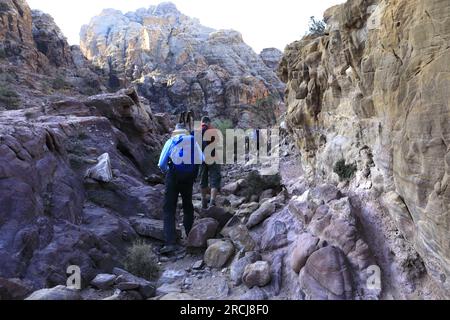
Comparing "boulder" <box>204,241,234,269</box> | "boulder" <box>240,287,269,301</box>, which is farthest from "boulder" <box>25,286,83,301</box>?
"boulder" <box>204,241,234,269</box>

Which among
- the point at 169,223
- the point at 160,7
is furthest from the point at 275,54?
the point at 169,223

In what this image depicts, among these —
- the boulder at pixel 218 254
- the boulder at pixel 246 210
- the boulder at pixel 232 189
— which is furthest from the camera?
the boulder at pixel 232 189

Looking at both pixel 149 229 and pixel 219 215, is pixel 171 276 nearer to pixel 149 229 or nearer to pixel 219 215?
pixel 149 229

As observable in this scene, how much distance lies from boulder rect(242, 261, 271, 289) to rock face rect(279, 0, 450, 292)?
1.59m

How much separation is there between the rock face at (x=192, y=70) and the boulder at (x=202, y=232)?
34.0 m

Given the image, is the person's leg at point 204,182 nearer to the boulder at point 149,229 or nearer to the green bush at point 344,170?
the boulder at point 149,229

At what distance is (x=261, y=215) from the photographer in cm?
626

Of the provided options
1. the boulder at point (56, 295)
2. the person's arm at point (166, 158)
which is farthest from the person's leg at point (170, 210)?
the boulder at point (56, 295)

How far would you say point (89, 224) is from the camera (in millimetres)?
5922

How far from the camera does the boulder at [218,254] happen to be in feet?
17.0

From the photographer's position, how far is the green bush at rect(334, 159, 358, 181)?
540cm

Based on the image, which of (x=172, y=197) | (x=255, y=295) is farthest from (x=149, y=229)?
(x=255, y=295)

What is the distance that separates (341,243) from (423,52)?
7.13 ft

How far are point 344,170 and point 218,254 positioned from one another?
2.28 metres
